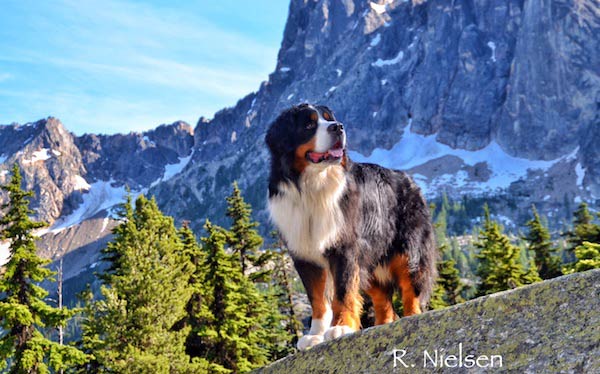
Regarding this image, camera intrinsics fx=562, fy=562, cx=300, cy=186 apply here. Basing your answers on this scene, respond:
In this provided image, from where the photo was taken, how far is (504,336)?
4199 millimetres

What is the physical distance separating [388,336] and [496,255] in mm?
24988

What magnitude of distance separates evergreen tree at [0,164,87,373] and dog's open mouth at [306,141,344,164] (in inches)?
586

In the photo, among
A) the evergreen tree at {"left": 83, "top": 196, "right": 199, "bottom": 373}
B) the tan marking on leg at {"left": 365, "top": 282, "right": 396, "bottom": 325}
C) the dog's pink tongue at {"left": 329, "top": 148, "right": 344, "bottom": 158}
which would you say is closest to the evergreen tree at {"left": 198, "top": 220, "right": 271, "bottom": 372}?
the evergreen tree at {"left": 83, "top": 196, "right": 199, "bottom": 373}

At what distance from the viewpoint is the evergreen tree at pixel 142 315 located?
2107 centimetres

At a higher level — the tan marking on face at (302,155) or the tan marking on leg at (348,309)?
the tan marking on face at (302,155)

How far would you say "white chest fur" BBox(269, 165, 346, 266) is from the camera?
6566 millimetres

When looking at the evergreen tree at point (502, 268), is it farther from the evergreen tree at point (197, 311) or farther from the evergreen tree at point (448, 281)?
the evergreen tree at point (197, 311)

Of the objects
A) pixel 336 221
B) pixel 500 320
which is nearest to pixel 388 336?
pixel 500 320

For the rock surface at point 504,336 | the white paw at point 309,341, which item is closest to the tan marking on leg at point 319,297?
the white paw at point 309,341

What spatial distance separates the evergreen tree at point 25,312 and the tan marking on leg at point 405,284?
558 inches

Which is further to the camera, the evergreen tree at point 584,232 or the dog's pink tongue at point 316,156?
the evergreen tree at point 584,232

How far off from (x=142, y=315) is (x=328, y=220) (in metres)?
17.5

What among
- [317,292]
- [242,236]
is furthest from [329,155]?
[242,236]

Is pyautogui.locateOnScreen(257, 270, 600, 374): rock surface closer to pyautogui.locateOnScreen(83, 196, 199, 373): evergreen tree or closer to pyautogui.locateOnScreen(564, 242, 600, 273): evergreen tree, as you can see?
pyautogui.locateOnScreen(564, 242, 600, 273): evergreen tree
